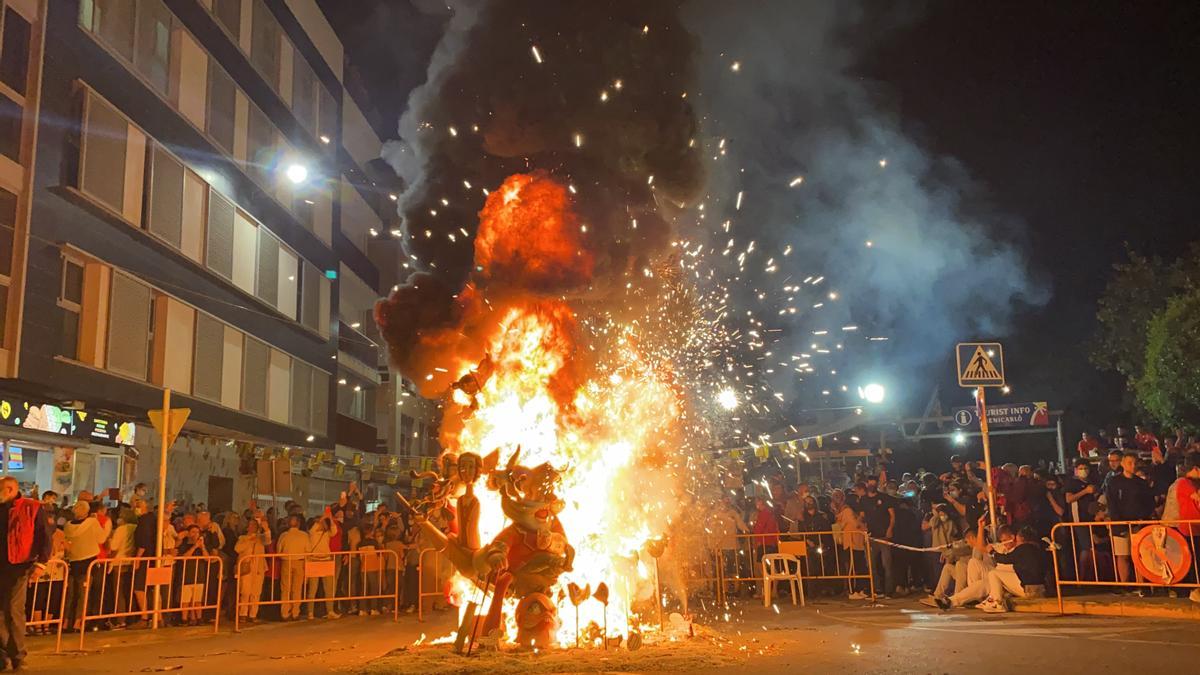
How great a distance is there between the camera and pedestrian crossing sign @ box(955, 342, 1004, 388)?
13773 mm

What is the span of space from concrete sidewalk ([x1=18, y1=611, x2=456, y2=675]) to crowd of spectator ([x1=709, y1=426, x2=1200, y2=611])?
5.53m

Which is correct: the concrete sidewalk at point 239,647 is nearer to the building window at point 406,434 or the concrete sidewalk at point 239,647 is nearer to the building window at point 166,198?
the building window at point 166,198

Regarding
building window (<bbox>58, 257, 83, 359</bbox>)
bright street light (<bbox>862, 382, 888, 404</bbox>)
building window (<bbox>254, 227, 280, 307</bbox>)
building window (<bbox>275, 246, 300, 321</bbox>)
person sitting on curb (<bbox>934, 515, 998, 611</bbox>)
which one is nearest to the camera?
person sitting on curb (<bbox>934, 515, 998, 611</bbox>)

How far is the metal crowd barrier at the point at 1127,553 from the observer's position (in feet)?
38.4

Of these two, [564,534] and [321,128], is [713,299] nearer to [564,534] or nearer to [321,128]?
[564,534]

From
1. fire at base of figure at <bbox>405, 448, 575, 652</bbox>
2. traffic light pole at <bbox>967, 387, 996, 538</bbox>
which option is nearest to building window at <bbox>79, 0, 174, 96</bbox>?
fire at base of figure at <bbox>405, 448, 575, 652</bbox>

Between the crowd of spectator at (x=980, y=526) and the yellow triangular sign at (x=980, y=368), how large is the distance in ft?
6.06

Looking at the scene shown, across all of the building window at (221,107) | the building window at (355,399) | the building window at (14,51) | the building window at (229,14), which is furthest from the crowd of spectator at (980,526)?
the building window at (355,399)

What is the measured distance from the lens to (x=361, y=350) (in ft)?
129

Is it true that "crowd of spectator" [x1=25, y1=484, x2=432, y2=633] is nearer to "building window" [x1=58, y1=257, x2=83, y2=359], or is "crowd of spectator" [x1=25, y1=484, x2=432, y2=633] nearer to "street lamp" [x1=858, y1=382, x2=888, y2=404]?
"building window" [x1=58, y1=257, x2=83, y2=359]

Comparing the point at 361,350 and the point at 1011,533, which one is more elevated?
the point at 361,350

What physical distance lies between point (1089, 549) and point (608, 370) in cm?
702

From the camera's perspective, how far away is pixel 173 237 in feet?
74.0

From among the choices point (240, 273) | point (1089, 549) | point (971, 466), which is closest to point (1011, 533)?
point (1089, 549)
